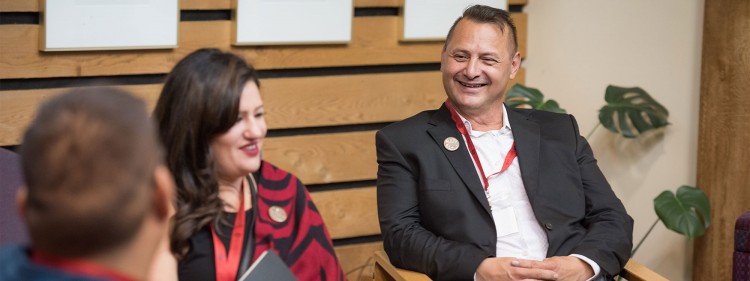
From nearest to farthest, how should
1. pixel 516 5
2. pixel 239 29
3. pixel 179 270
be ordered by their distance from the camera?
pixel 179 270
pixel 239 29
pixel 516 5

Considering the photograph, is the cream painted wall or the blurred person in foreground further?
the cream painted wall

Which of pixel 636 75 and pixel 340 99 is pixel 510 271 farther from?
pixel 636 75

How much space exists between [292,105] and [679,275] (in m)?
1.95

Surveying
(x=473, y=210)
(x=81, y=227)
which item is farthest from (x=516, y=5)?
(x=81, y=227)

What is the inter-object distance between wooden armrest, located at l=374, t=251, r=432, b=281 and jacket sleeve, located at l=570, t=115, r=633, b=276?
52cm

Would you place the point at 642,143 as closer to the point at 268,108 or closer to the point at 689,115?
the point at 689,115

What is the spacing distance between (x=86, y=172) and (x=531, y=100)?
3484 mm

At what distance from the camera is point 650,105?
14.4ft

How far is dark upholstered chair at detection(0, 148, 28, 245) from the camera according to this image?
2.47 meters

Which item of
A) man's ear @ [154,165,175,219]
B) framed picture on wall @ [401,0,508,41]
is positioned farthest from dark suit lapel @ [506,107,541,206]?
man's ear @ [154,165,175,219]

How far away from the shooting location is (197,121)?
7.66 ft

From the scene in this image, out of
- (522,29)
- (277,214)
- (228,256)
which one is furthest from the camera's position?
(522,29)

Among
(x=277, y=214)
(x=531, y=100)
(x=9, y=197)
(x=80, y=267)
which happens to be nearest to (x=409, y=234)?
(x=277, y=214)

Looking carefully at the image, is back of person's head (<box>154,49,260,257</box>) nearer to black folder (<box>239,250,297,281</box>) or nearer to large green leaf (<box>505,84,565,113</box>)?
black folder (<box>239,250,297,281</box>)
